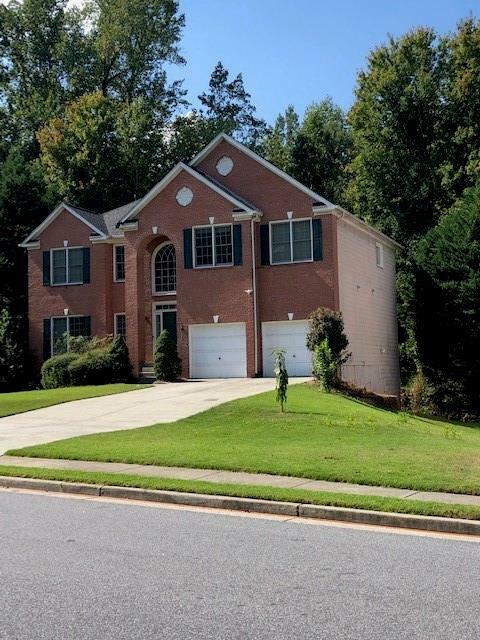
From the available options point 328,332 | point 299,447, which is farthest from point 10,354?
point 299,447

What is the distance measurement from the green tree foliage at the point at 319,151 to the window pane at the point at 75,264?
19474 mm

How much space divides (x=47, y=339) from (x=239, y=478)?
84.2 feet

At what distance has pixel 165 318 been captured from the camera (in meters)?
33.0

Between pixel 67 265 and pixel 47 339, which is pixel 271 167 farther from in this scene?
pixel 47 339

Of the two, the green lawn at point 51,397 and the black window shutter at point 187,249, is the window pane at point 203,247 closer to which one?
the black window shutter at point 187,249

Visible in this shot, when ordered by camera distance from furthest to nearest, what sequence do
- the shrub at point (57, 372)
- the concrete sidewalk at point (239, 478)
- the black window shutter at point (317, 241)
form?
the shrub at point (57, 372) → the black window shutter at point (317, 241) → the concrete sidewalk at point (239, 478)

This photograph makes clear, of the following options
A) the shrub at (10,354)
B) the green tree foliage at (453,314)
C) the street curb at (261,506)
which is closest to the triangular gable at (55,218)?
the shrub at (10,354)

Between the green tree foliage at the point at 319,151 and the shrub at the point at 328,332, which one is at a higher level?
the green tree foliage at the point at 319,151

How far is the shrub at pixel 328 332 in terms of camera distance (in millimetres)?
25984

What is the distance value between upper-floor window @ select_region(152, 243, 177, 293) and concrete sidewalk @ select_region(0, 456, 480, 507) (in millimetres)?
19654

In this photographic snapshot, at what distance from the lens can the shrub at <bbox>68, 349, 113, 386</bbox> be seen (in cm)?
3028

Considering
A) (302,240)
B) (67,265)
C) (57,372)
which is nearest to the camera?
(302,240)

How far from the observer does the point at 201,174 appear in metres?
31.5

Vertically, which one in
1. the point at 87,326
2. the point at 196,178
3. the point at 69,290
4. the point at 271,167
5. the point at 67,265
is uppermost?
the point at 271,167
